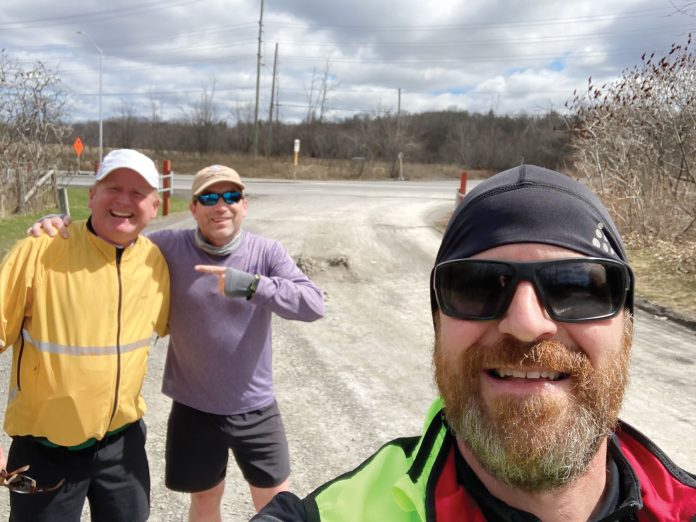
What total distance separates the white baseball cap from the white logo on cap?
1.79 m

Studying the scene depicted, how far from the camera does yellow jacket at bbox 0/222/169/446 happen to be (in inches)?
83.5

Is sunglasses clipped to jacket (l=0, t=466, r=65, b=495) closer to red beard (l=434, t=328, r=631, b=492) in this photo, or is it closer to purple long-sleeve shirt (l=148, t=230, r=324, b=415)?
purple long-sleeve shirt (l=148, t=230, r=324, b=415)

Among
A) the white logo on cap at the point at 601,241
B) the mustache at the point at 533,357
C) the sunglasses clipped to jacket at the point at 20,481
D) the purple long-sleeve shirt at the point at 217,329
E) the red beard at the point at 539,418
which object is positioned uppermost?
the white logo on cap at the point at 601,241

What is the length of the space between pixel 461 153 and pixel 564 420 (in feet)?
184

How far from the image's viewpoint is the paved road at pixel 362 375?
3.57 m

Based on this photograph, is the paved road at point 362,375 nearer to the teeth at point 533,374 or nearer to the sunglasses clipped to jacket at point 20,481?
the sunglasses clipped to jacket at point 20,481

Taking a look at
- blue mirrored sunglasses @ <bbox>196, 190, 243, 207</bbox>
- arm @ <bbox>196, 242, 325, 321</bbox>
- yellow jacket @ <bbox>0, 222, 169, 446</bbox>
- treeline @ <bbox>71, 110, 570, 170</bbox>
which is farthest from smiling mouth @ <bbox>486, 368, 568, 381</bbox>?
treeline @ <bbox>71, 110, 570, 170</bbox>

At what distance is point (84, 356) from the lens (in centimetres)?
217

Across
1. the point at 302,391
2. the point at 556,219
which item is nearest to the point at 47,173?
the point at 302,391

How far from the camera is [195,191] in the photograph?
262 centimetres

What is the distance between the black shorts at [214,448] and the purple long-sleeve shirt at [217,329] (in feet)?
0.19

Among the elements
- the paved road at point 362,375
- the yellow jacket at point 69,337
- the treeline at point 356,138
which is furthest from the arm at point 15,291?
the treeline at point 356,138

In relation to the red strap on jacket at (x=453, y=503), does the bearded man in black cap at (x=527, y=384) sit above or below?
above

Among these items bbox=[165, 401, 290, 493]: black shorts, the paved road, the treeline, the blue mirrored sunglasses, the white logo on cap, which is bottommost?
the paved road
